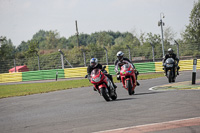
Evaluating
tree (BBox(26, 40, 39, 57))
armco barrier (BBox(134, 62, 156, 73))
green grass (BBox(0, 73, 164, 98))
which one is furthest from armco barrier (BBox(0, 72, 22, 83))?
tree (BBox(26, 40, 39, 57))

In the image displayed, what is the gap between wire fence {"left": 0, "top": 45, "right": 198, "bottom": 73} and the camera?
28438mm

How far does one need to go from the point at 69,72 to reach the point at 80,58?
6.52 ft

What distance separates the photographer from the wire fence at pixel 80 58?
28.4m

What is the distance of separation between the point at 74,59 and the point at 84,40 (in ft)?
452

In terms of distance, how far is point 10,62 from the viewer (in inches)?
1254

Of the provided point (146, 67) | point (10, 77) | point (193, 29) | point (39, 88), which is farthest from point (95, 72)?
point (193, 29)

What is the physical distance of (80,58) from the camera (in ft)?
96.5

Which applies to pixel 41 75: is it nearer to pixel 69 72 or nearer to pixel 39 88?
pixel 69 72

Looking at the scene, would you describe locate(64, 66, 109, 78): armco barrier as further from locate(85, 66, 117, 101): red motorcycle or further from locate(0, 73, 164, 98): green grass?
locate(85, 66, 117, 101): red motorcycle

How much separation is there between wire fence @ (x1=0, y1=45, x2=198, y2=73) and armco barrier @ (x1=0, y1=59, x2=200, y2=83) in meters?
0.44

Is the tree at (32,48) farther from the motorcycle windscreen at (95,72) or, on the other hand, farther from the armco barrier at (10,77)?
the motorcycle windscreen at (95,72)

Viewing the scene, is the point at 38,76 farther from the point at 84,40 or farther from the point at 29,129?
the point at 84,40

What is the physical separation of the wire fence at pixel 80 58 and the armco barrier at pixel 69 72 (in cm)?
44

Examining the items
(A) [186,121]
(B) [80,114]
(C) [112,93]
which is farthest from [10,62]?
(A) [186,121]
